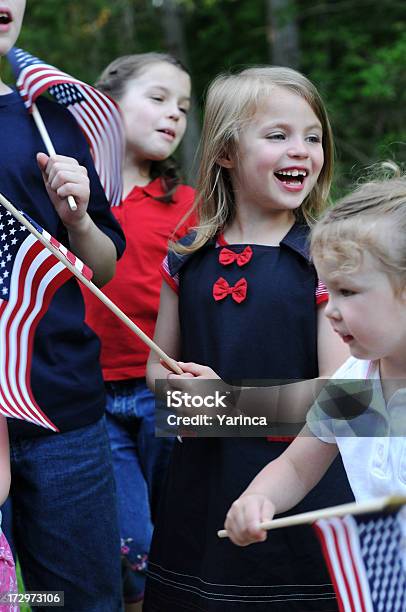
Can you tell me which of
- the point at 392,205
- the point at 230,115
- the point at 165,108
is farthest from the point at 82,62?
the point at 392,205

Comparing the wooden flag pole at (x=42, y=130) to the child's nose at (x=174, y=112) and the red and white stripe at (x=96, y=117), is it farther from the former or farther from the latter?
the child's nose at (x=174, y=112)

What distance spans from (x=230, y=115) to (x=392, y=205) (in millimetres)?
981

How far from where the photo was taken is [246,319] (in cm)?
314

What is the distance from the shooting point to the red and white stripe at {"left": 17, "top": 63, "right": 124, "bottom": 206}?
330 centimetres

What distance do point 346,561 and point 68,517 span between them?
3.65ft

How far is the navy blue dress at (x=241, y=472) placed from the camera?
305 centimetres

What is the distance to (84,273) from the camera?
2.93 meters

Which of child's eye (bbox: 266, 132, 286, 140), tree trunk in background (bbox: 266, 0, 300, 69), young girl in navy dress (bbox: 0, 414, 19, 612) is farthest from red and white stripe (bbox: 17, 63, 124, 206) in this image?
tree trunk in background (bbox: 266, 0, 300, 69)

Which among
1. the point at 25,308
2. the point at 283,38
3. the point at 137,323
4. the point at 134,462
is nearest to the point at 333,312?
the point at 25,308

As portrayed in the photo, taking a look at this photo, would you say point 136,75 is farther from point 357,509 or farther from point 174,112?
point 357,509

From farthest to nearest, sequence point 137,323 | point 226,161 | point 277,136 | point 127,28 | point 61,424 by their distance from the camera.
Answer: point 127,28 < point 137,323 < point 226,161 < point 277,136 < point 61,424

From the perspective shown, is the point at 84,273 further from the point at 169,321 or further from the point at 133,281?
the point at 133,281

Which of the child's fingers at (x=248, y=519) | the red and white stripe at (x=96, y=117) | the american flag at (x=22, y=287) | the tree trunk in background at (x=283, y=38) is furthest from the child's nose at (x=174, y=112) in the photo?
the tree trunk in background at (x=283, y=38)

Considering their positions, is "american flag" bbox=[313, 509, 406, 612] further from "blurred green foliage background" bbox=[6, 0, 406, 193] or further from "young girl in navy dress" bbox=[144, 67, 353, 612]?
"blurred green foliage background" bbox=[6, 0, 406, 193]
